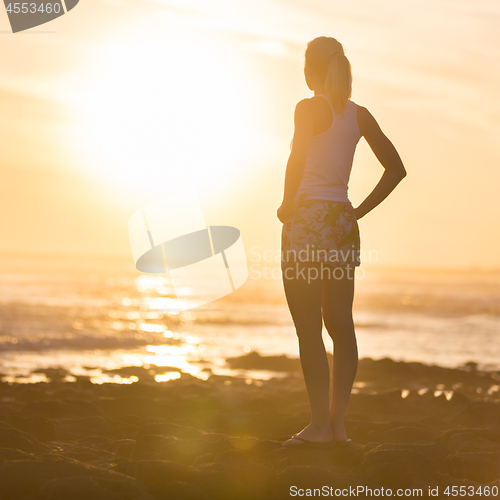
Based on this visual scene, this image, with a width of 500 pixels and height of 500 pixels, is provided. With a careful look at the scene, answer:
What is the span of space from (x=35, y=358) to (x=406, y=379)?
261 inches

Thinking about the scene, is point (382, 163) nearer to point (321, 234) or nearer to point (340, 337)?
point (321, 234)

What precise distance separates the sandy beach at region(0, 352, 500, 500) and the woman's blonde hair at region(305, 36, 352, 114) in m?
1.87

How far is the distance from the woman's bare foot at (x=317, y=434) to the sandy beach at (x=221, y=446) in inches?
3.0

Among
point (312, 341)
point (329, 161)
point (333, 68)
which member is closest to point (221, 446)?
point (312, 341)

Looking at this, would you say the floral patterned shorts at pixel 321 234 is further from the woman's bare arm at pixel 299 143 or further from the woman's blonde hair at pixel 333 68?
the woman's blonde hair at pixel 333 68

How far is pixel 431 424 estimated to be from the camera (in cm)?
483

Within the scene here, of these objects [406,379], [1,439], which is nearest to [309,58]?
[1,439]

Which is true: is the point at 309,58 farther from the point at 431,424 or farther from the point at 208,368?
the point at 208,368

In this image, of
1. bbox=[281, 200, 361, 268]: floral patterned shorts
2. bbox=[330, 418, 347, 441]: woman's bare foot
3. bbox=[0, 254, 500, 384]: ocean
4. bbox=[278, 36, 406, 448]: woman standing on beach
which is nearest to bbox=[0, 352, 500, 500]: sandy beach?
bbox=[330, 418, 347, 441]: woman's bare foot

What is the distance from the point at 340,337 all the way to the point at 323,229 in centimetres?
62

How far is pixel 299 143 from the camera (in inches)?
125

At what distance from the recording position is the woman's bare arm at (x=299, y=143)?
3.18 meters

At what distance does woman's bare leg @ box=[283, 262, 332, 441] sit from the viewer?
3.26 m

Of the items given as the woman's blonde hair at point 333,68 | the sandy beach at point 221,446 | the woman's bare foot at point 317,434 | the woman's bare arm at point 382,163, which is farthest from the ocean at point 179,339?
the woman's blonde hair at point 333,68
